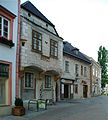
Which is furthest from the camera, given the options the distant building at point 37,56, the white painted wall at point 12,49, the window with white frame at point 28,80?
the window with white frame at point 28,80

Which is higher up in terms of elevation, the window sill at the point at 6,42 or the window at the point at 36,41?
the window at the point at 36,41

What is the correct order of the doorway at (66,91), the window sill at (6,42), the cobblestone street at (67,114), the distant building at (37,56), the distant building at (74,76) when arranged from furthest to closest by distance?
the doorway at (66,91), the distant building at (74,76), the distant building at (37,56), the window sill at (6,42), the cobblestone street at (67,114)

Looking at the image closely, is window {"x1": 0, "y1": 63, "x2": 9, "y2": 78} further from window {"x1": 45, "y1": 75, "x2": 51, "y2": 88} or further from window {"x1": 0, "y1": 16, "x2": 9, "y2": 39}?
window {"x1": 45, "y1": 75, "x2": 51, "y2": 88}

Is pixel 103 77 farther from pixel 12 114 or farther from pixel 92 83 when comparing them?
pixel 12 114

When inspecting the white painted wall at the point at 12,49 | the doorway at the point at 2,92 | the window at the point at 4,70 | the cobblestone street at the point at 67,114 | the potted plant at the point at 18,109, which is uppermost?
the white painted wall at the point at 12,49

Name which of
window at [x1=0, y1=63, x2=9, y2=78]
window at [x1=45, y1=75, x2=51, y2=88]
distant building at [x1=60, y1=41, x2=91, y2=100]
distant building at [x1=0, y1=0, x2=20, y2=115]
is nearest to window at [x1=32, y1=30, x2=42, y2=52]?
window at [x1=45, y1=75, x2=51, y2=88]

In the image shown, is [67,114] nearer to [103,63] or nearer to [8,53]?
[8,53]

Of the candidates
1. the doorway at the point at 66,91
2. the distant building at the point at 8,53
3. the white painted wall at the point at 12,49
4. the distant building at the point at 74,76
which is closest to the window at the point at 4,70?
the distant building at the point at 8,53

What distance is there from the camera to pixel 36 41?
26.8m

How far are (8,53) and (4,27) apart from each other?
1591 millimetres

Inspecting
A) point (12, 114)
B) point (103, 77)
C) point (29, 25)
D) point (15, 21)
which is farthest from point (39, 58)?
point (103, 77)

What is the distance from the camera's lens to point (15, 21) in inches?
854

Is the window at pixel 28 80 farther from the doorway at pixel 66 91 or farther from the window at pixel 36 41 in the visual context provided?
the doorway at pixel 66 91

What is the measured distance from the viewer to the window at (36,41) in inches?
1029
